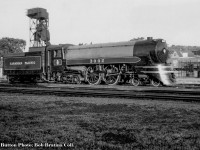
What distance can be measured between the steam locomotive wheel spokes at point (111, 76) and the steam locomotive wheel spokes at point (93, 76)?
0.64m

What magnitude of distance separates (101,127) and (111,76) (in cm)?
1426

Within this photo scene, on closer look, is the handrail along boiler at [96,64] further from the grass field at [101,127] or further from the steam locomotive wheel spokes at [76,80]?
the grass field at [101,127]

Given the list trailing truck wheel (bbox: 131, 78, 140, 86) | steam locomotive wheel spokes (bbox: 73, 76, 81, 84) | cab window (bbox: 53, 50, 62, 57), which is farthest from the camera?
cab window (bbox: 53, 50, 62, 57)

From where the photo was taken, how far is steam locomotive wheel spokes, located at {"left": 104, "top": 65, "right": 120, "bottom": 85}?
20.1 meters

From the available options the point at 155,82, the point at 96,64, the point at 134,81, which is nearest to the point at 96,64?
the point at 96,64

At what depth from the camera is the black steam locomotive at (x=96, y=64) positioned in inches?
741

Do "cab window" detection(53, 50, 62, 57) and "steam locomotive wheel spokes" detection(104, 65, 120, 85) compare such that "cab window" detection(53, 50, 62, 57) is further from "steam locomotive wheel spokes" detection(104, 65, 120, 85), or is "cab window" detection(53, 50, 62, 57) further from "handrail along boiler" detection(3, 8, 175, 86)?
"steam locomotive wheel spokes" detection(104, 65, 120, 85)

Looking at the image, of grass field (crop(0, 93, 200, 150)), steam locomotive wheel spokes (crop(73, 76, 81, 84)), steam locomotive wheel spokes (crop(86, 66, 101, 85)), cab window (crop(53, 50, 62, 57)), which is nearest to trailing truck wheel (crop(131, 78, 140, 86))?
steam locomotive wheel spokes (crop(86, 66, 101, 85))

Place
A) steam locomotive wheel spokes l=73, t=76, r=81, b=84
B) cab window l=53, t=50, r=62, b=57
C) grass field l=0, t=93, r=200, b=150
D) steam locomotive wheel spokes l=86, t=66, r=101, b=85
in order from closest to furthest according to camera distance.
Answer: grass field l=0, t=93, r=200, b=150
steam locomotive wheel spokes l=86, t=66, r=101, b=85
steam locomotive wheel spokes l=73, t=76, r=81, b=84
cab window l=53, t=50, r=62, b=57

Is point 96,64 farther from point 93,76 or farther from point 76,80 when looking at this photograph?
point 76,80

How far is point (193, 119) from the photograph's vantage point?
7359mm

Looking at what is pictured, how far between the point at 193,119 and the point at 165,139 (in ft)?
7.80

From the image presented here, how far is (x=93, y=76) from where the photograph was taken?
2127 cm

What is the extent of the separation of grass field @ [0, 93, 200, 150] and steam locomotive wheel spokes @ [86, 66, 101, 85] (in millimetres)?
11265
